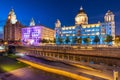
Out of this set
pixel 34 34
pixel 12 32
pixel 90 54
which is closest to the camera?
pixel 90 54

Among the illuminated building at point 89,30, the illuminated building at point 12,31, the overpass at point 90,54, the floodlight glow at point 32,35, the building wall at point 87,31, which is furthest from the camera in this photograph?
the illuminated building at point 12,31

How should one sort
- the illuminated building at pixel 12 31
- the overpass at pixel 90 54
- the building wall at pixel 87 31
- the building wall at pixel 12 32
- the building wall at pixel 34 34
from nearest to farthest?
the overpass at pixel 90 54 → the building wall at pixel 87 31 → the building wall at pixel 34 34 → the building wall at pixel 12 32 → the illuminated building at pixel 12 31

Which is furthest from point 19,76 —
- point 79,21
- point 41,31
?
point 79,21

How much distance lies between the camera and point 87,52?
3816cm

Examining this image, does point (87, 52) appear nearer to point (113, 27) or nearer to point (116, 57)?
point (116, 57)

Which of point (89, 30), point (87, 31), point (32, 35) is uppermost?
point (89, 30)

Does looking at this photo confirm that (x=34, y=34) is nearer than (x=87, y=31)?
No

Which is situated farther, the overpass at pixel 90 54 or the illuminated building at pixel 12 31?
the illuminated building at pixel 12 31

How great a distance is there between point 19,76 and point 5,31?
134843mm

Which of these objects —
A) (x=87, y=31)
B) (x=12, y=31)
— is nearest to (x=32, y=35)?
(x=12, y=31)

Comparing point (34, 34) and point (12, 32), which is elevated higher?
point (12, 32)

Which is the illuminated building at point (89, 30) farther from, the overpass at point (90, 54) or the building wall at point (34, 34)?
the overpass at point (90, 54)

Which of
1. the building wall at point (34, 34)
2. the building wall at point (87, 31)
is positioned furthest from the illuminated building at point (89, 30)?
the building wall at point (34, 34)

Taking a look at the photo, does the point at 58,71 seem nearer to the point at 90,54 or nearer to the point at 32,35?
the point at 90,54
